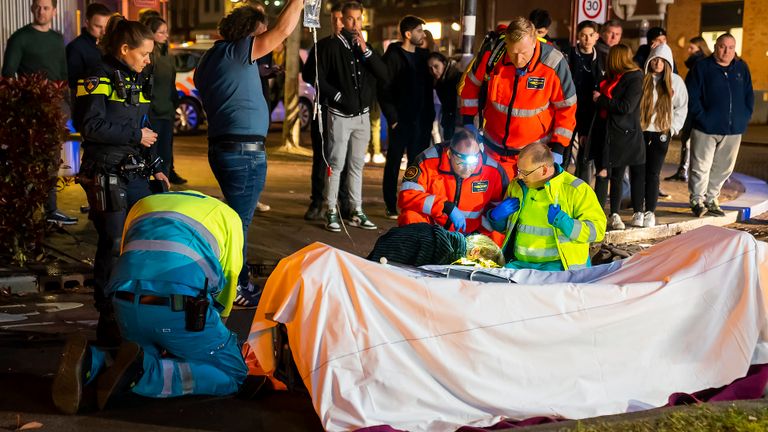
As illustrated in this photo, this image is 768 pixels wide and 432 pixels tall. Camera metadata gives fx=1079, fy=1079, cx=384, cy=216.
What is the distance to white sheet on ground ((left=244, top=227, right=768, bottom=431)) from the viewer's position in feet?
17.2

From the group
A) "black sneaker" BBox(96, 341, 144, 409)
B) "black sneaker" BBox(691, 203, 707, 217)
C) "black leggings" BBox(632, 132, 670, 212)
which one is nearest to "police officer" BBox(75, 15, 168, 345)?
"black sneaker" BBox(96, 341, 144, 409)

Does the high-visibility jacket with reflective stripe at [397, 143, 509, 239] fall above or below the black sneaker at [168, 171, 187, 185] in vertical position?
above

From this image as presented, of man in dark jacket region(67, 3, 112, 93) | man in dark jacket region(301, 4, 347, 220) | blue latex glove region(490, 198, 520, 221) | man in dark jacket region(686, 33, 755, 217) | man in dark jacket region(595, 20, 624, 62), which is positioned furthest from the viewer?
man in dark jacket region(595, 20, 624, 62)

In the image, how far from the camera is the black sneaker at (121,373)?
211 inches

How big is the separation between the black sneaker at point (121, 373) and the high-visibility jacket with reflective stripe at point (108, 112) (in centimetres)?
174

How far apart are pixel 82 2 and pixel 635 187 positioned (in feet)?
27.3

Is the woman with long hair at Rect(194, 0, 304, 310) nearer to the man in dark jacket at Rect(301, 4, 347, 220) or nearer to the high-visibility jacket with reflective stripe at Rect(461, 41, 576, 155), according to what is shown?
the high-visibility jacket with reflective stripe at Rect(461, 41, 576, 155)

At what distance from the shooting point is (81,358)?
17.4 feet

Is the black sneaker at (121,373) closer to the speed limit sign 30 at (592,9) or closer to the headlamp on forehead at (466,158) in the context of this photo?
the headlamp on forehead at (466,158)

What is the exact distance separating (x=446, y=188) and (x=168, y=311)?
2.66m

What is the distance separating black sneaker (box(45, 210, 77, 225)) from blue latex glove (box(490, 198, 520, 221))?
4518mm

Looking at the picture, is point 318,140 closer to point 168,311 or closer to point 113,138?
point 113,138

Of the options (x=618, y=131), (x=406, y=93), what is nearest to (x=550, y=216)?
(x=618, y=131)

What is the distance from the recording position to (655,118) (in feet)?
37.3
